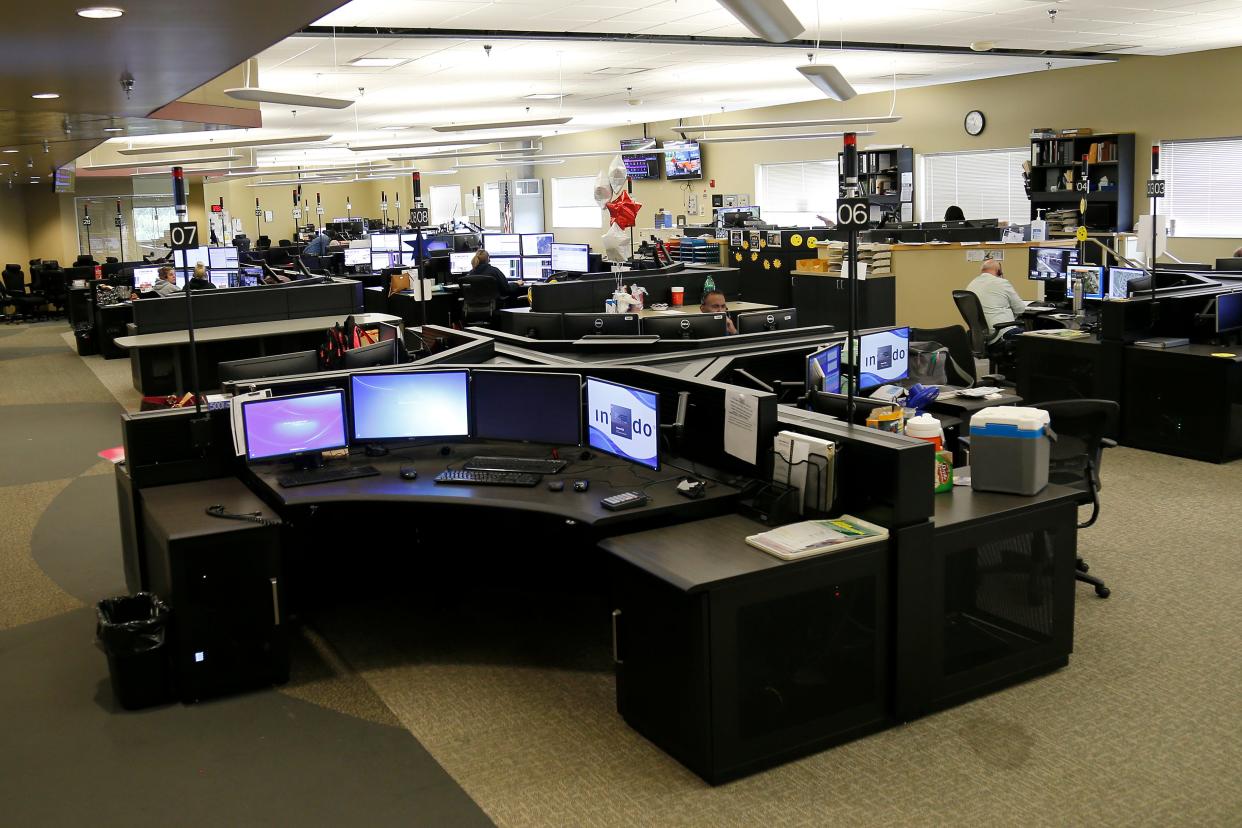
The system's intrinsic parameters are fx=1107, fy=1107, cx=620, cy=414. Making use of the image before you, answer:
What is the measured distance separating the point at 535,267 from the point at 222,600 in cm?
962

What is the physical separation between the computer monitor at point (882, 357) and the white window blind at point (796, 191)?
10581 mm

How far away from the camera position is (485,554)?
16.4 ft

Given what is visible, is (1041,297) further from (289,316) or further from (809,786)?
(809,786)

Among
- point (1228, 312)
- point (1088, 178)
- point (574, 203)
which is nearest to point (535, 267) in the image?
point (1088, 178)

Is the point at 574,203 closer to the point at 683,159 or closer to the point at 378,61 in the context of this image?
the point at 683,159

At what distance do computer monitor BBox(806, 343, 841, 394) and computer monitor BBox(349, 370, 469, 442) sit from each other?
146cm

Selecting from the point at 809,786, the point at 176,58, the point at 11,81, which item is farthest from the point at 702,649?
the point at 11,81

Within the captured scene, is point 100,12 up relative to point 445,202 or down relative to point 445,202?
down

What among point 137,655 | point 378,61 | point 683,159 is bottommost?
point 137,655

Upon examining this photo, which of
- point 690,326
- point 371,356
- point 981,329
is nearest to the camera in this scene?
point 371,356

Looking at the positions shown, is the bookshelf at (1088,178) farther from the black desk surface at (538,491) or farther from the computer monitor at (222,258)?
the computer monitor at (222,258)

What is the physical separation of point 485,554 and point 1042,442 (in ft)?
8.01

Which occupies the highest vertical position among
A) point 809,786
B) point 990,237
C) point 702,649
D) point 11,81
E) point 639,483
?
point 11,81

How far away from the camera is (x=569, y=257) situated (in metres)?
13.2
